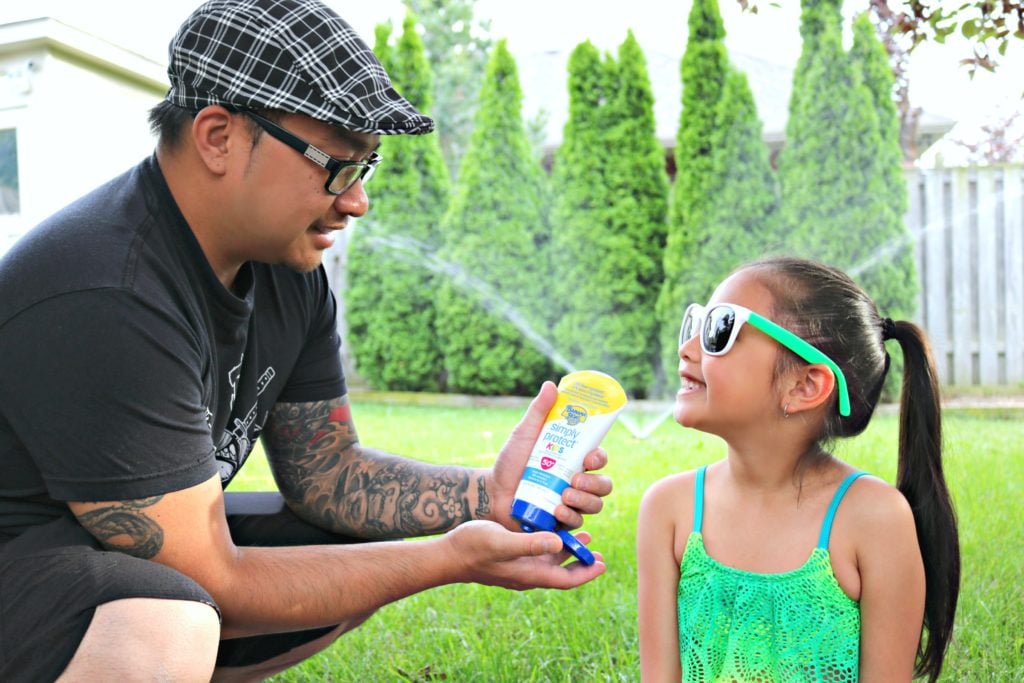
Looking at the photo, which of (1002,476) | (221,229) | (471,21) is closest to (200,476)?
(221,229)

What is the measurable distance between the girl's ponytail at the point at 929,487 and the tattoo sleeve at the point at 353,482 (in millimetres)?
1050

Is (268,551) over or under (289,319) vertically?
under

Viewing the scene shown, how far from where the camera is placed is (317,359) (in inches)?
→ 114

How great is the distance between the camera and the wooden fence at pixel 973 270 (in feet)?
35.3

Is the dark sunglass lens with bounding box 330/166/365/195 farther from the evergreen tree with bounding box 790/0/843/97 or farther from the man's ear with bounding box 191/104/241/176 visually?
the evergreen tree with bounding box 790/0/843/97

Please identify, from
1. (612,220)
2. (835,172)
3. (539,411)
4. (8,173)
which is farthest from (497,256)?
(539,411)

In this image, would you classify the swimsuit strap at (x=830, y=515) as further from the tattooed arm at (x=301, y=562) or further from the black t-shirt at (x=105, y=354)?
the black t-shirt at (x=105, y=354)

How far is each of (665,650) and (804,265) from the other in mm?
950

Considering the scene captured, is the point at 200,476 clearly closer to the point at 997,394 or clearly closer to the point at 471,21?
the point at 997,394

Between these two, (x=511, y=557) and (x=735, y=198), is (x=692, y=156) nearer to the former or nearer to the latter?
(x=735, y=198)

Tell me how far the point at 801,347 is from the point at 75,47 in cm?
800

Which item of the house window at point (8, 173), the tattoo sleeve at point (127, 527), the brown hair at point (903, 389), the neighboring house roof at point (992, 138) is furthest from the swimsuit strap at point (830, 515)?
the neighboring house roof at point (992, 138)

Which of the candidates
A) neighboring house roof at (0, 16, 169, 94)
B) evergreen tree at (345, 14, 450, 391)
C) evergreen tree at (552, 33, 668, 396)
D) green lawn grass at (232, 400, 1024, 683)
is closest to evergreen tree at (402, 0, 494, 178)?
evergreen tree at (345, 14, 450, 391)

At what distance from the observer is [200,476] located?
2086mm
